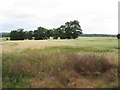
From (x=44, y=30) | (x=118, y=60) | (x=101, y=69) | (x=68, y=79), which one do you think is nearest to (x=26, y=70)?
(x=68, y=79)

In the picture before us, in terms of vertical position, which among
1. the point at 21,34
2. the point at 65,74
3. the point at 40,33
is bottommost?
the point at 65,74

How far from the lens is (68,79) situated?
4.78m

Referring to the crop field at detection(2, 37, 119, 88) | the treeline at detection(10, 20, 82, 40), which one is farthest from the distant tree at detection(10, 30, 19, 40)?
the crop field at detection(2, 37, 119, 88)

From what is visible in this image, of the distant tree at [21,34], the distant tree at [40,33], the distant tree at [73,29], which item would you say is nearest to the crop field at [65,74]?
the distant tree at [73,29]

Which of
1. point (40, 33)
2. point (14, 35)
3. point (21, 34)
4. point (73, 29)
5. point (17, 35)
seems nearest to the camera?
point (73, 29)

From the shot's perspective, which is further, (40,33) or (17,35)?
(40,33)

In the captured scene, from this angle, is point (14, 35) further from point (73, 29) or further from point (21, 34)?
point (73, 29)

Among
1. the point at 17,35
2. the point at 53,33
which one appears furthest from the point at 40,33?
the point at 17,35

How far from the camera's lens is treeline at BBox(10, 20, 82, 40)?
52406mm

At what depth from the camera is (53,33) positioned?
64.4m

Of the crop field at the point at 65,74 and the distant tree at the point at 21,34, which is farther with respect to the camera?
the distant tree at the point at 21,34

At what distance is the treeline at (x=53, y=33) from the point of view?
172 feet

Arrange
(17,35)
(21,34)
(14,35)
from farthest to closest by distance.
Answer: (21,34)
(14,35)
(17,35)

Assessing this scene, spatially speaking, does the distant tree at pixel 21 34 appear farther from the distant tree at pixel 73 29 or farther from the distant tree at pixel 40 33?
the distant tree at pixel 73 29
